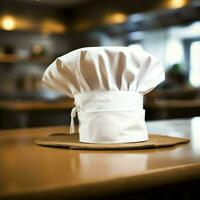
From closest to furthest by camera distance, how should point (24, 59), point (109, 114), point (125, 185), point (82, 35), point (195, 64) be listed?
1. point (125, 185)
2. point (109, 114)
3. point (24, 59)
4. point (82, 35)
5. point (195, 64)

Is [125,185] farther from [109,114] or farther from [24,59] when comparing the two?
[24,59]

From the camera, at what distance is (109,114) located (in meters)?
0.76

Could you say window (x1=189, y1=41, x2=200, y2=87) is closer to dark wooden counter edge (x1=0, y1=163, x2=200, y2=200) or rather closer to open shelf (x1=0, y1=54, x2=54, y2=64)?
open shelf (x1=0, y1=54, x2=54, y2=64)

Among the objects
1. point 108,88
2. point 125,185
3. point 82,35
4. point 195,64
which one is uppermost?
point 82,35

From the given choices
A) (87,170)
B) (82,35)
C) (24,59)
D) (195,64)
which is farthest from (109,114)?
(195,64)

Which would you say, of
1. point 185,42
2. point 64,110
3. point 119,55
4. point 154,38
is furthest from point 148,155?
point 185,42

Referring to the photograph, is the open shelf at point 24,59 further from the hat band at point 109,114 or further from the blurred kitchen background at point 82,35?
the hat band at point 109,114

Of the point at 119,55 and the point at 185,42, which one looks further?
the point at 185,42

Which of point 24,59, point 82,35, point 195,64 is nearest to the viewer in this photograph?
point 24,59

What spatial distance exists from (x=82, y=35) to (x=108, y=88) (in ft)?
17.6

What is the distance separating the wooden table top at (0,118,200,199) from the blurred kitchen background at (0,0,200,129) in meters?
3.87

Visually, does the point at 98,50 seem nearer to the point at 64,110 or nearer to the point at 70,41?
the point at 64,110

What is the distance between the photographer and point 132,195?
528 mm

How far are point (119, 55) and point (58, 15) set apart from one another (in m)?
5.52
